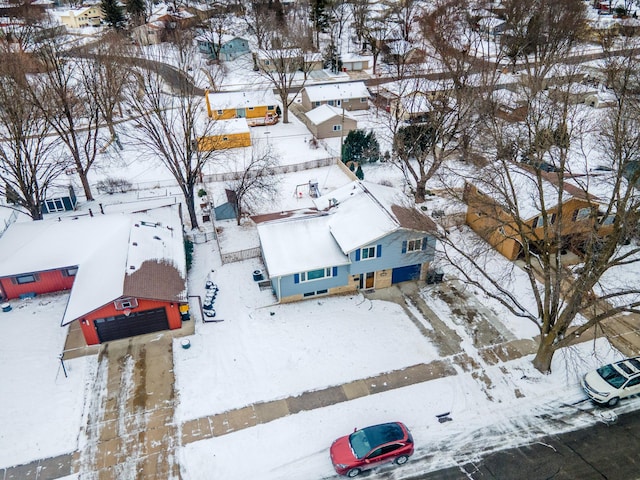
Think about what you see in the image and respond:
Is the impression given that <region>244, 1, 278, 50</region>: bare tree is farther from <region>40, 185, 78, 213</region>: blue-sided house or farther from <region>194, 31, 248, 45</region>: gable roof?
<region>40, 185, 78, 213</region>: blue-sided house

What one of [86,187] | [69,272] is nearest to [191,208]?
[69,272]

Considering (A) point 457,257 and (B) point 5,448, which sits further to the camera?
(A) point 457,257

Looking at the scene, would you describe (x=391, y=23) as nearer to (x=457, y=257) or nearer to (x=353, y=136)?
(x=353, y=136)

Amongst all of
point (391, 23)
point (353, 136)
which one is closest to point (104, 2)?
point (391, 23)

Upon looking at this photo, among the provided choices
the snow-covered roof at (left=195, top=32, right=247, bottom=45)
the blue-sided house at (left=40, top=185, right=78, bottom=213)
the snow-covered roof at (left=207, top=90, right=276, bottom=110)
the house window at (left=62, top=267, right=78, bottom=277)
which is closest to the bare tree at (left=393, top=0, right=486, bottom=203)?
the snow-covered roof at (left=207, top=90, right=276, bottom=110)

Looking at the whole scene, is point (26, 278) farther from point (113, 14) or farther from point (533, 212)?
point (113, 14)

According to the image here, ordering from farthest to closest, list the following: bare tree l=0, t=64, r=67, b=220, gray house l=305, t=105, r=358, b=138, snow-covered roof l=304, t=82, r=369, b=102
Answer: snow-covered roof l=304, t=82, r=369, b=102 → gray house l=305, t=105, r=358, b=138 → bare tree l=0, t=64, r=67, b=220

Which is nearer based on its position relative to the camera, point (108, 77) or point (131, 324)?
point (131, 324)
